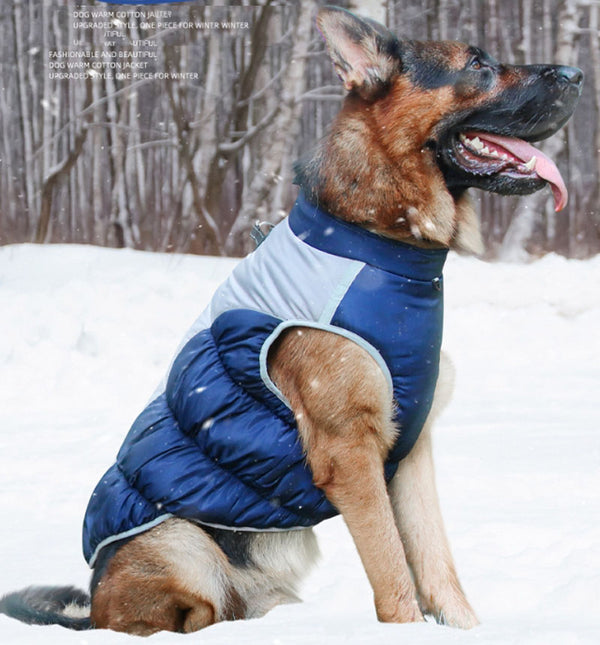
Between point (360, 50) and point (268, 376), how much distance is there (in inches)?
39.7

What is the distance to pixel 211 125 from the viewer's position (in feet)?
29.9

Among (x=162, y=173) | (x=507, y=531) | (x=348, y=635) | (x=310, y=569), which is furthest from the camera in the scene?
(x=162, y=173)

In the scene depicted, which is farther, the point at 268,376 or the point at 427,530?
the point at 427,530

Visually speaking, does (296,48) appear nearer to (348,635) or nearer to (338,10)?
(338,10)

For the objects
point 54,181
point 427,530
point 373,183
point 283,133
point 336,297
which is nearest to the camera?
point 336,297

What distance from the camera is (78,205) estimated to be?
31.9 feet

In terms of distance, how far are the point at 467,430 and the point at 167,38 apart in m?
6.14

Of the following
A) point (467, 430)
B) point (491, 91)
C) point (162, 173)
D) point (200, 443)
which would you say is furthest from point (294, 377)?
point (162, 173)

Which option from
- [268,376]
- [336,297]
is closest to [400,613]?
[268,376]

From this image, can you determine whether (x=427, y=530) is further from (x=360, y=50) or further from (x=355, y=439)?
(x=360, y=50)

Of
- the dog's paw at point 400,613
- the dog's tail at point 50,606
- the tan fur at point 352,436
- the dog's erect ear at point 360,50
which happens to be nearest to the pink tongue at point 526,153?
the tan fur at point 352,436

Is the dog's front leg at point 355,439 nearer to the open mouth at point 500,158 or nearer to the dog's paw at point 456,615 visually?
the dog's paw at point 456,615

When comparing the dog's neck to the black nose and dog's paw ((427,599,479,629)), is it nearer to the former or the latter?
the black nose

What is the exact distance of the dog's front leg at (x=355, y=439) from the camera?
2.47 m
